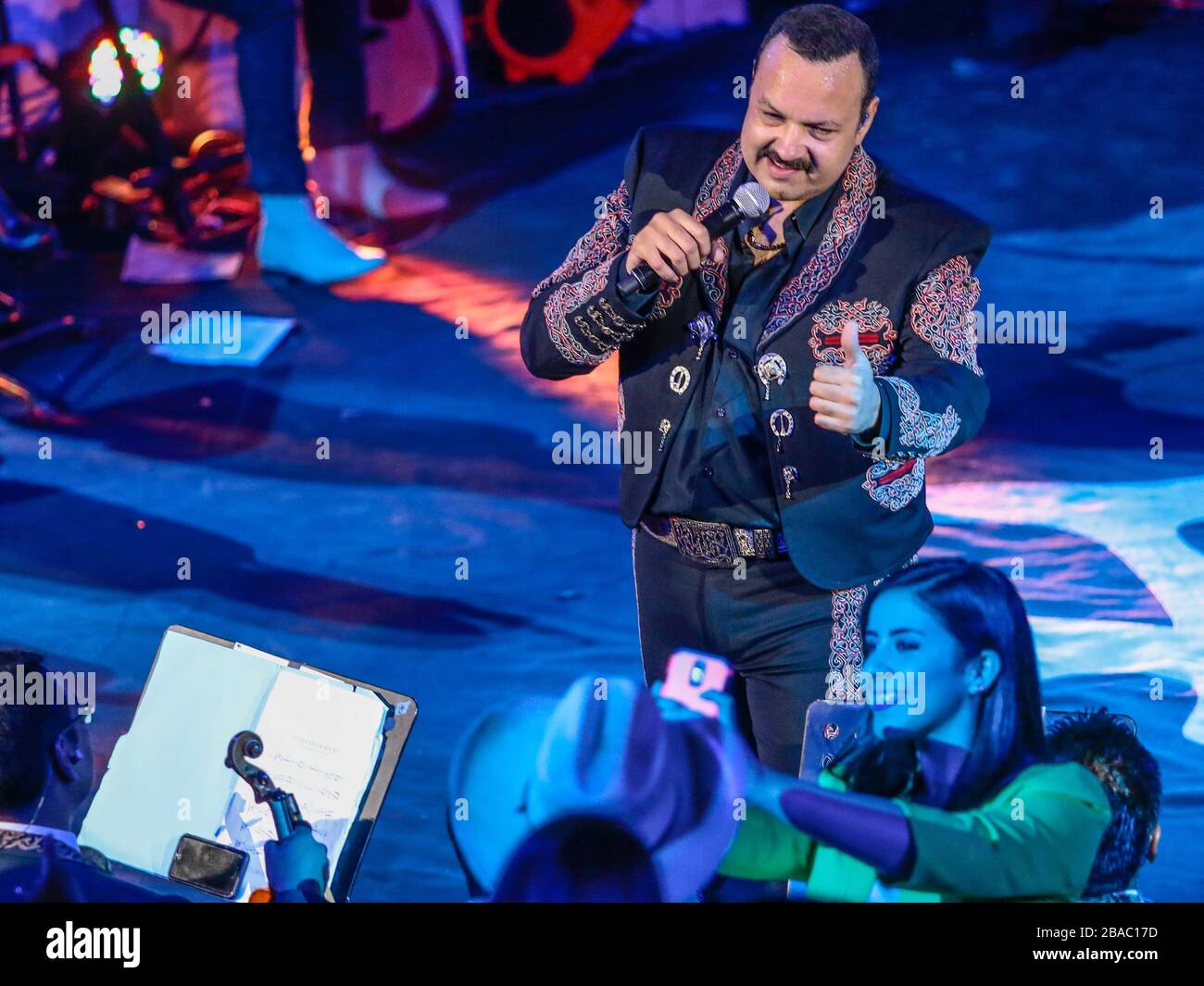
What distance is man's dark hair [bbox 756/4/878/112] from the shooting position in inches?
88.7

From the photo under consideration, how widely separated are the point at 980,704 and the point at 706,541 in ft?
2.08

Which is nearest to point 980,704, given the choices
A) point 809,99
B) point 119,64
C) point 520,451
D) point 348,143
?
point 809,99

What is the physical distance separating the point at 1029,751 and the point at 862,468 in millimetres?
637

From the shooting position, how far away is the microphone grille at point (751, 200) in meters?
2.16

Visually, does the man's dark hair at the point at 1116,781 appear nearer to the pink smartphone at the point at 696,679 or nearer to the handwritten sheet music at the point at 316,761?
the pink smartphone at the point at 696,679

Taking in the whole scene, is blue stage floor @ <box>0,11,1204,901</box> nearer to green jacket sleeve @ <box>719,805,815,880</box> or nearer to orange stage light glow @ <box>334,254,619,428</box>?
orange stage light glow @ <box>334,254,619,428</box>

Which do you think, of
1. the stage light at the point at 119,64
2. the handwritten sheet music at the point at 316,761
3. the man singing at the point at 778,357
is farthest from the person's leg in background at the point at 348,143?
the handwritten sheet music at the point at 316,761

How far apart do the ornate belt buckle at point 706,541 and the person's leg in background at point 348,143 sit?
1326 millimetres

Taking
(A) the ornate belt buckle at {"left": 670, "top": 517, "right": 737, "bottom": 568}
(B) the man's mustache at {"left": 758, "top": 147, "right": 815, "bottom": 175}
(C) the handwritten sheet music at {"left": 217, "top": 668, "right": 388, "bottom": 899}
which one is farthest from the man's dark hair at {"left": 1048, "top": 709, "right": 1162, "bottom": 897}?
(C) the handwritten sheet music at {"left": 217, "top": 668, "right": 388, "bottom": 899}

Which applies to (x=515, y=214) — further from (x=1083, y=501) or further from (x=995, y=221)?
(x=1083, y=501)

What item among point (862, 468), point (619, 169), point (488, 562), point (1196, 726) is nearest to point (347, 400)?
point (488, 562)

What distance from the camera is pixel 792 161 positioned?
7.49 ft

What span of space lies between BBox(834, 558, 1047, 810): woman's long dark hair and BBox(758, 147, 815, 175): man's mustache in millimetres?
750

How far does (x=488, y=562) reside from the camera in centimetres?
334
